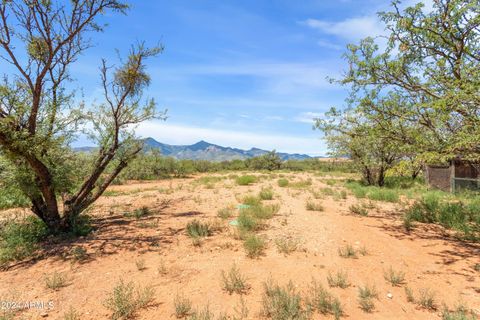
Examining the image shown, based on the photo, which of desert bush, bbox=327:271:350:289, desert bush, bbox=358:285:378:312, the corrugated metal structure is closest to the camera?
desert bush, bbox=358:285:378:312

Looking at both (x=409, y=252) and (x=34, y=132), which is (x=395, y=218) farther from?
(x=34, y=132)

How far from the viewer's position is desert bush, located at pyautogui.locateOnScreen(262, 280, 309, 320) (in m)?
3.59

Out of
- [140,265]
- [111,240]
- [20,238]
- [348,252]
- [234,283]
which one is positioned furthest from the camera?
[111,240]

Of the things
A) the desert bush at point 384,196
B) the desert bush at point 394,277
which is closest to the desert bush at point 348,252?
the desert bush at point 394,277

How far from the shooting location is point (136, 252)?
6.07m

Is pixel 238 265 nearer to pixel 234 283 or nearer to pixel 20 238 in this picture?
pixel 234 283

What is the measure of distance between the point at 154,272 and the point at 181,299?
1194 millimetres

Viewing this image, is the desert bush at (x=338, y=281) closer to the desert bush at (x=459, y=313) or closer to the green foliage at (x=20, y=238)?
the desert bush at (x=459, y=313)

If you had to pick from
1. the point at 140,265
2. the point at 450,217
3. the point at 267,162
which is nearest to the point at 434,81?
the point at 450,217

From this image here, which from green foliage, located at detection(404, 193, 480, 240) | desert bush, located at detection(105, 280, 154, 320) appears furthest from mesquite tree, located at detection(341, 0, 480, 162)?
desert bush, located at detection(105, 280, 154, 320)

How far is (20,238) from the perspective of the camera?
6.46 m

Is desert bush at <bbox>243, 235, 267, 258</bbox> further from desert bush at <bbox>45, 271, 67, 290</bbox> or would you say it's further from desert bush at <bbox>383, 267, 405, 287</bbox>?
desert bush at <bbox>45, 271, 67, 290</bbox>

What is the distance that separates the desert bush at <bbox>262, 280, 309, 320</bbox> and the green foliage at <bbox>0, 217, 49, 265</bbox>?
5541mm

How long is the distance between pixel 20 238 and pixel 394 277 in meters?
8.30
